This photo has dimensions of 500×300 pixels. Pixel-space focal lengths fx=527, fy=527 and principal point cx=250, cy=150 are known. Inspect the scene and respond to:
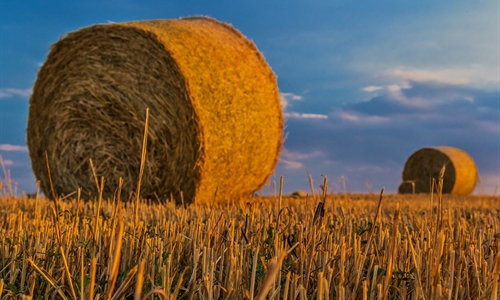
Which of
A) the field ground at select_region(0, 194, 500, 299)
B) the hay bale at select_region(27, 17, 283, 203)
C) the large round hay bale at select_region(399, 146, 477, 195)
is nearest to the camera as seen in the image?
the field ground at select_region(0, 194, 500, 299)

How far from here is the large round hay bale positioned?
12906 millimetres

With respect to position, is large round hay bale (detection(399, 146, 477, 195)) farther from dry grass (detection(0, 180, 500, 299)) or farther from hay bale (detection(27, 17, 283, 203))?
A: dry grass (detection(0, 180, 500, 299))

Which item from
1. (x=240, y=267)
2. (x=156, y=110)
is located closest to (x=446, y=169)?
(x=156, y=110)

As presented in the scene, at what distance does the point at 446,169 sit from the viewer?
12.8m

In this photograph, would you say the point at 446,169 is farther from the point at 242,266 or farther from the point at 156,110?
the point at 242,266

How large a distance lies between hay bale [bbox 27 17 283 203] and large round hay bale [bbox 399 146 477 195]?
24.2 ft

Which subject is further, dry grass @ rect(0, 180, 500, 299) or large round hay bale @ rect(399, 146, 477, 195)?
large round hay bale @ rect(399, 146, 477, 195)

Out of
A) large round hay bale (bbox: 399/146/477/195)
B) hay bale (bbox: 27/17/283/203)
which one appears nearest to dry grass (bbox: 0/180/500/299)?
hay bale (bbox: 27/17/283/203)

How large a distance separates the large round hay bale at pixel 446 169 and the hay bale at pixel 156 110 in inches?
290

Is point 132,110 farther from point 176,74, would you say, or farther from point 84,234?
point 84,234

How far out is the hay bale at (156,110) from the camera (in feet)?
19.4

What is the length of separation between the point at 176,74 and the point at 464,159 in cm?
988

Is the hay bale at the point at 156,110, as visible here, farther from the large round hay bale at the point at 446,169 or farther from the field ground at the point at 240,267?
the large round hay bale at the point at 446,169

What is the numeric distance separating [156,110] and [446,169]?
9.04 metres
